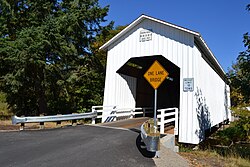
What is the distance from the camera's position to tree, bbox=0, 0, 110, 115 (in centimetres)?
1423

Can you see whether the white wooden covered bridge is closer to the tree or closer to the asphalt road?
the asphalt road

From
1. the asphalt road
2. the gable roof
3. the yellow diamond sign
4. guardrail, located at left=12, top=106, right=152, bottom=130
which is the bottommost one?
the asphalt road

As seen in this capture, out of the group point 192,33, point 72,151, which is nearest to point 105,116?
point 192,33

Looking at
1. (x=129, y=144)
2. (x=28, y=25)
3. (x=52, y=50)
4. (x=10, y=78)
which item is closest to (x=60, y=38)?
(x=52, y=50)

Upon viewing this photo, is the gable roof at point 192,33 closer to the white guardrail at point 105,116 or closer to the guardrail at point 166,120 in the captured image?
the guardrail at point 166,120

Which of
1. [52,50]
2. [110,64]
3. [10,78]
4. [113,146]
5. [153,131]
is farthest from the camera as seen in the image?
[52,50]

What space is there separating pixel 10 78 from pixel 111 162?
40.6 feet

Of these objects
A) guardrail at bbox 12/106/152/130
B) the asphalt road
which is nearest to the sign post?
the asphalt road

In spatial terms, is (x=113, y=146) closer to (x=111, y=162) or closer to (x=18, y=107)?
(x=111, y=162)

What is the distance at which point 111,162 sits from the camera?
4539mm

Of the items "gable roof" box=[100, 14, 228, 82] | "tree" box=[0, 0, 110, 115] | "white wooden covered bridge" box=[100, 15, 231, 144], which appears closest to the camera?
"white wooden covered bridge" box=[100, 15, 231, 144]

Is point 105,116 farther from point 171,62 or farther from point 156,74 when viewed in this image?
point 156,74

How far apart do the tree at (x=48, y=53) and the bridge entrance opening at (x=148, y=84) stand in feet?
14.7

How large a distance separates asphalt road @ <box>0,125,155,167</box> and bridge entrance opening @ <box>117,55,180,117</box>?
6.24 meters
